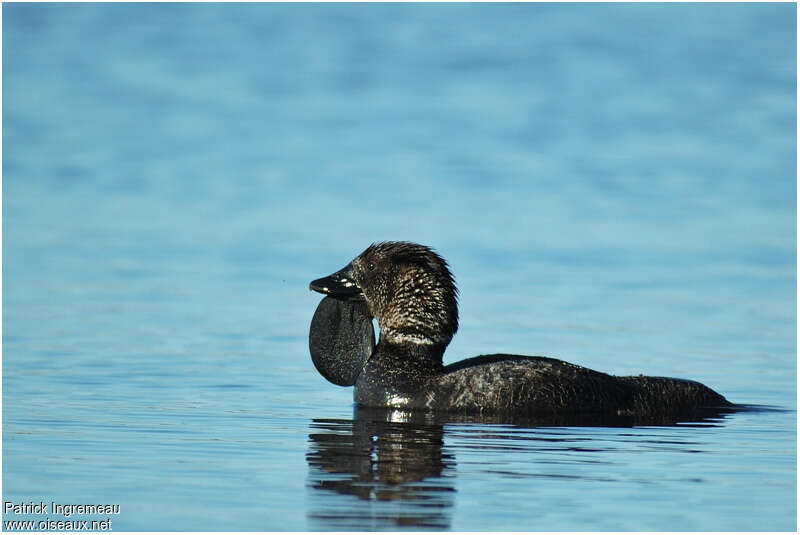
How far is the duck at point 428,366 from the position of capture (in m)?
10.1

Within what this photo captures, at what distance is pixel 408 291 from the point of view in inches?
421

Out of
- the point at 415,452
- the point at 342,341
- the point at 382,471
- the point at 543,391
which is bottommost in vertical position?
the point at 382,471

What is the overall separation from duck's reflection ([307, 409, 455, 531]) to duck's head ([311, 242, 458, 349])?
66 centimetres

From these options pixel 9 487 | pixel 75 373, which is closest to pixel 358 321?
pixel 75 373

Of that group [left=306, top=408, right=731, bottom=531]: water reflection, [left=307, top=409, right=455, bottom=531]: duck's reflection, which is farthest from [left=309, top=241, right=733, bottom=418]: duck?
[left=307, top=409, right=455, bottom=531]: duck's reflection

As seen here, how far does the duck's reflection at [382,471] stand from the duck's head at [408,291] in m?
0.66

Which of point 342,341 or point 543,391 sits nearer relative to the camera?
point 543,391

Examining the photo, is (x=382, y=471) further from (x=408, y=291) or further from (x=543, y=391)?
(x=408, y=291)

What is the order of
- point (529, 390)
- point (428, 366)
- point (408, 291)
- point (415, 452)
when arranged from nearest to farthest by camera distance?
point (415, 452)
point (529, 390)
point (428, 366)
point (408, 291)

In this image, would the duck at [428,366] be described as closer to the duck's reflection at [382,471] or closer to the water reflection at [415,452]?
the water reflection at [415,452]

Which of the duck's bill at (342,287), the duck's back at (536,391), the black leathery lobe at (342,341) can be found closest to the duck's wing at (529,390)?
the duck's back at (536,391)

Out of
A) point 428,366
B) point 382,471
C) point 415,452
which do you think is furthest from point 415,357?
point 382,471

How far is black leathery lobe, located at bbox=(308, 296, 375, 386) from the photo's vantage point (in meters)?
11.0

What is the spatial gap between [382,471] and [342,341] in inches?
119
